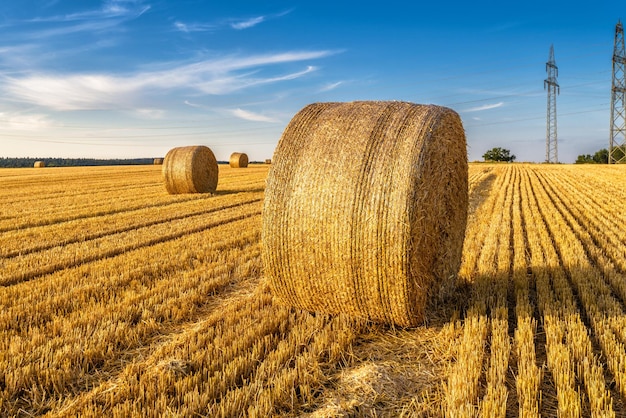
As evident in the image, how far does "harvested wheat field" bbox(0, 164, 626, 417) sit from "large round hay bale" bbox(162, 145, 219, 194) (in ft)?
28.0

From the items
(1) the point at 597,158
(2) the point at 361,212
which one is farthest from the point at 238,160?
(1) the point at 597,158

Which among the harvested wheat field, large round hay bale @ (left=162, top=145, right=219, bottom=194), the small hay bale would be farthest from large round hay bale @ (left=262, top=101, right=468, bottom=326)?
the small hay bale

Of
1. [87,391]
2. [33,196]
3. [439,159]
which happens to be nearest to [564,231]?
[439,159]

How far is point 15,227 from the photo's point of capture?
973 cm

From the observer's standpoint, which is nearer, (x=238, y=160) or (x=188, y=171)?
(x=188, y=171)

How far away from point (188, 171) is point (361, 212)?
12654 mm

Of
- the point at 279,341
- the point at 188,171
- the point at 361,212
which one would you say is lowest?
the point at 279,341

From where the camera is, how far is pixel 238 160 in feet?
127

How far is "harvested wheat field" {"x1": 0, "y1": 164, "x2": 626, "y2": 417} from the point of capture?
3.08 metres

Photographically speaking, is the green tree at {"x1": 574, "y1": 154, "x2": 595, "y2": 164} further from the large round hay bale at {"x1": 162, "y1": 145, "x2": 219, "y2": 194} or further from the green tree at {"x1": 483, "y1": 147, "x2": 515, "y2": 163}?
the large round hay bale at {"x1": 162, "y1": 145, "x2": 219, "y2": 194}

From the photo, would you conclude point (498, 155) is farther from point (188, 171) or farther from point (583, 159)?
→ point (188, 171)

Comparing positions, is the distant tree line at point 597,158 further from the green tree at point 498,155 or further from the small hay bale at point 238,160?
the small hay bale at point 238,160

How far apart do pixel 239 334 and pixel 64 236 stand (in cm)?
609

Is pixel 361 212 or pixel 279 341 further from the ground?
pixel 361 212
